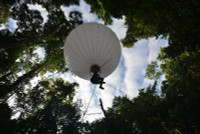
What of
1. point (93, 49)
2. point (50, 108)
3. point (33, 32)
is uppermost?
point (33, 32)

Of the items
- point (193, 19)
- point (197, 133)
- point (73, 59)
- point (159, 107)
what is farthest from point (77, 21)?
point (197, 133)

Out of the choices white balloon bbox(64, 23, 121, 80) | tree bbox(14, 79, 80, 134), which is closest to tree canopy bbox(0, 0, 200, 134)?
tree bbox(14, 79, 80, 134)

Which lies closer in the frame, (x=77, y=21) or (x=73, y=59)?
(x=73, y=59)

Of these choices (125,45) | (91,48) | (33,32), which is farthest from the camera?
(33,32)

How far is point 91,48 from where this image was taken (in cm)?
353

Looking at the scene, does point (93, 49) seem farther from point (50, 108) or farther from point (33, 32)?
point (50, 108)

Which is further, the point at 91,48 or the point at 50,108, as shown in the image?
the point at 50,108

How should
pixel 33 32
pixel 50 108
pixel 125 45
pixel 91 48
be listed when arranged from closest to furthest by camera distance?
1. pixel 91 48
2. pixel 125 45
3. pixel 33 32
4. pixel 50 108

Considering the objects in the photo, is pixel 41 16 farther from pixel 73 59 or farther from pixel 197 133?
pixel 197 133

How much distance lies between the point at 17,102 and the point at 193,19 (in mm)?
20209

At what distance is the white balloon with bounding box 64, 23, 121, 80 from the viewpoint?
3525 mm

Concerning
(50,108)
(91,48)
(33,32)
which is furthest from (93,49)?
(50,108)

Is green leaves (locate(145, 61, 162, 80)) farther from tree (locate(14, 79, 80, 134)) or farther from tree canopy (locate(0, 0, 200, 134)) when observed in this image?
tree (locate(14, 79, 80, 134))

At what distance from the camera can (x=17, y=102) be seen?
1411cm
